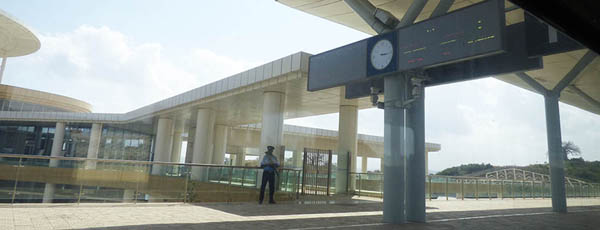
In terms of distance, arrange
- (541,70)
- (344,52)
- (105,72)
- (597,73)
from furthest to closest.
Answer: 1. (105,72)
2. (344,52)
3. (541,70)
4. (597,73)

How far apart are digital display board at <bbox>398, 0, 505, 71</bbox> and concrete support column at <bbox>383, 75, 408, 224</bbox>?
635 mm

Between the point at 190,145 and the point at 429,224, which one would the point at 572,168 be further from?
the point at 190,145

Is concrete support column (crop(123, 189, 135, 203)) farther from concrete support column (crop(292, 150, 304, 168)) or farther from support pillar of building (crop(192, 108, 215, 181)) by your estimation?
support pillar of building (crop(192, 108, 215, 181))

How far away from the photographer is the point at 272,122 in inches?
605

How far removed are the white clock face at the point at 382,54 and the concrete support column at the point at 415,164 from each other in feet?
3.18

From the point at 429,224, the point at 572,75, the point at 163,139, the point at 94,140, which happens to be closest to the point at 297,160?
the point at 429,224

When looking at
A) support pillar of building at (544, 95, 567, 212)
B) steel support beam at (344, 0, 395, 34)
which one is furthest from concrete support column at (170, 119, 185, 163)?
support pillar of building at (544, 95, 567, 212)

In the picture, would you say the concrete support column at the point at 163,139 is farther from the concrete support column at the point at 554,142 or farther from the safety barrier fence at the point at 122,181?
the concrete support column at the point at 554,142

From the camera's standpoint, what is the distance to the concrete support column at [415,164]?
7.50 metres

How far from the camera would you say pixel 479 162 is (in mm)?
7781

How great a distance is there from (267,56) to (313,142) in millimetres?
18302

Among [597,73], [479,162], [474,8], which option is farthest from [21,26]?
[597,73]

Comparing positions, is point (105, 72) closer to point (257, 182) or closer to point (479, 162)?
point (257, 182)

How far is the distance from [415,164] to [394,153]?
2.64 ft
